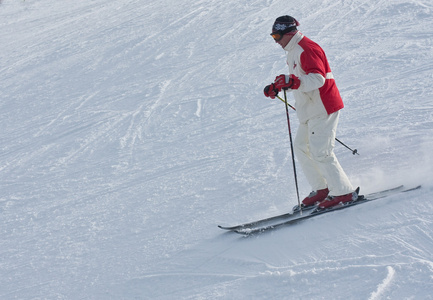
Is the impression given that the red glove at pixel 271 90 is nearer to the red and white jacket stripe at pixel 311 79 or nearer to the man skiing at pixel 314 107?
the man skiing at pixel 314 107

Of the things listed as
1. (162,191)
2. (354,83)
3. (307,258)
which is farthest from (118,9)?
(307,258)

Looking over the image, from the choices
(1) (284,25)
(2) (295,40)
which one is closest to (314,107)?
(2) (295,40)

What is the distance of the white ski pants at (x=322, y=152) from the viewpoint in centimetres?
438

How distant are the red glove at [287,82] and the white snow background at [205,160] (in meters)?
1.24

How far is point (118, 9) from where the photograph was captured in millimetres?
14391

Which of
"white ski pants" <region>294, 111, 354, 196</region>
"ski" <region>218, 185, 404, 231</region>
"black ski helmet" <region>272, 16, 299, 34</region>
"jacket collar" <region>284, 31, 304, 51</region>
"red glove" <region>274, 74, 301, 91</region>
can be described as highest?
"black ski helmet" <region>272, 16, 299, 34</region>

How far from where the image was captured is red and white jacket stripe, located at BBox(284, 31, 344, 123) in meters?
4.11

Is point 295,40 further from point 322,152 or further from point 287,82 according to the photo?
point 322,152

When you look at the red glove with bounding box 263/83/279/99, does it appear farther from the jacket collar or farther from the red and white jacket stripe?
the jacket collar

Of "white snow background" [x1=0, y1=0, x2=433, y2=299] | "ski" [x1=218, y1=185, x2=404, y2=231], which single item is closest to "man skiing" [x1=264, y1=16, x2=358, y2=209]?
"ski" [x1=218, y1=185, x2=404, y2=231]

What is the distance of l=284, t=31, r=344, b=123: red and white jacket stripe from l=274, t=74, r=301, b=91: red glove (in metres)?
0.04

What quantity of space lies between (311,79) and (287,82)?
21cm

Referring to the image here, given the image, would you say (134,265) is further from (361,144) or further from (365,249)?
(361,144)

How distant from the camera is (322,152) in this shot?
14.4 ft
